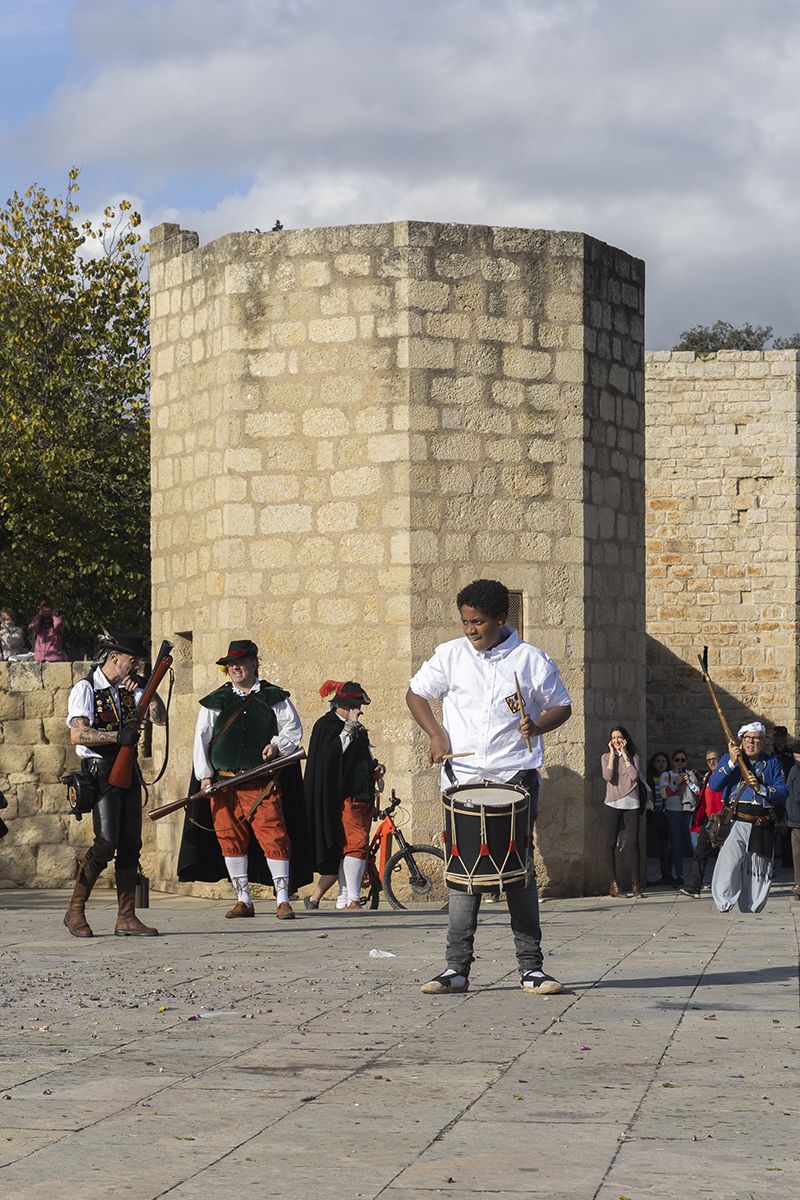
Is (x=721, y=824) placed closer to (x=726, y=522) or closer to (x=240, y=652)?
(x=240, y=652)

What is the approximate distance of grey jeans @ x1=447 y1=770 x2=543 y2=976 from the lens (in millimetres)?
7676

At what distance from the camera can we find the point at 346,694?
12500mm

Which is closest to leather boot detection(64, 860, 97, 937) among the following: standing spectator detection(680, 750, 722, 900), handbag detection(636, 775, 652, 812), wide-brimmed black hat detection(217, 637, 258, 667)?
wide-brimmed black hat detection(217, 637, 258, 667)

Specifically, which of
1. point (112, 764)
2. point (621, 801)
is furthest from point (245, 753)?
point (621, 801)

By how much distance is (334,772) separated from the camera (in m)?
12.3

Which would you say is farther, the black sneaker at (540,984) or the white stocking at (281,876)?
the white stocking at (281,876)

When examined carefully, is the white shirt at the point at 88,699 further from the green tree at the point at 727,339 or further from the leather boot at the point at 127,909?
the green tree at the point at 727,339

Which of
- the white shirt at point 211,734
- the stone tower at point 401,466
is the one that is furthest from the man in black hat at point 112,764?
the stone tower at point 401,466

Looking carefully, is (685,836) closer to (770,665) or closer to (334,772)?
(334,772)

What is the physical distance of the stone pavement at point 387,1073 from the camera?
179 inches

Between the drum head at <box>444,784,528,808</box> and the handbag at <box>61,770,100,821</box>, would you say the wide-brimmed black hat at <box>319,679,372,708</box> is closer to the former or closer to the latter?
the handbag at <box>61,770,100,821</box>

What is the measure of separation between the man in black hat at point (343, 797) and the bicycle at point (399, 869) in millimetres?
259

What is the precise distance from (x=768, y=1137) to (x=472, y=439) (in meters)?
9.11

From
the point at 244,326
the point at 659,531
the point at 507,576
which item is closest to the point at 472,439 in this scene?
the point at 507,576
